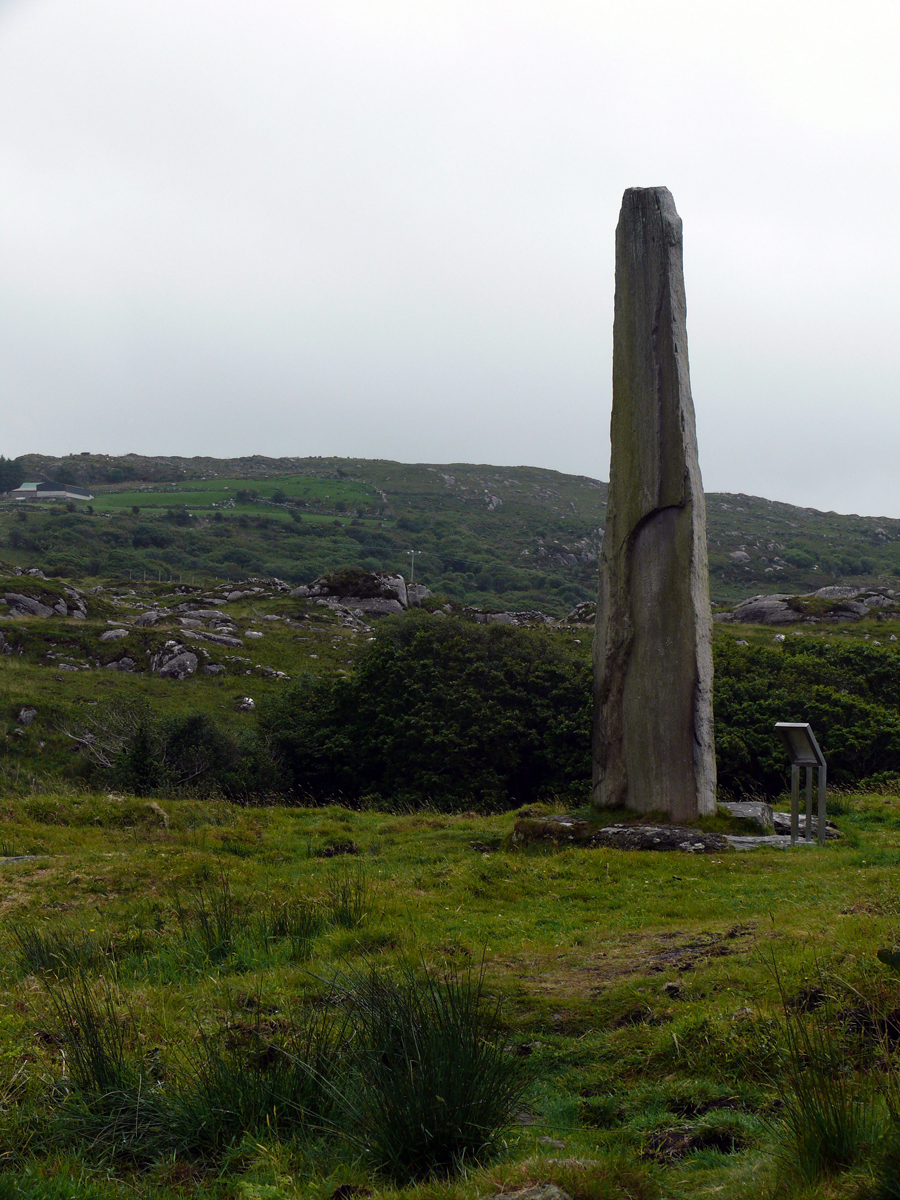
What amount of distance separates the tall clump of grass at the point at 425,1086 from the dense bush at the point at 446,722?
1272cm

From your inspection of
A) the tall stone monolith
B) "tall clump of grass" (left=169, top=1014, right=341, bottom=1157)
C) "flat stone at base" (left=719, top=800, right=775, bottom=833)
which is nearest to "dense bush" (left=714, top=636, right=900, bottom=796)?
"flat stone at base" (left=719, top=800, right=775, bottom=833)

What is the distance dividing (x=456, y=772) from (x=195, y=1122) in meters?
14.0

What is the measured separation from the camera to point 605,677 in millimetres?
13234

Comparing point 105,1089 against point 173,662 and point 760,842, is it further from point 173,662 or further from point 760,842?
point 173,662

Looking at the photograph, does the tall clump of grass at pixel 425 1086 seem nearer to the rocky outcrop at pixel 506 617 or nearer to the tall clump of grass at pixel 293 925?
the tall clump of grass at pixel 293 925

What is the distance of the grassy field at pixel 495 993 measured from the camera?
3682 mm

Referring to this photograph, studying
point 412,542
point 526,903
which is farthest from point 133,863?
point 412,542

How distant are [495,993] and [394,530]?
107 m

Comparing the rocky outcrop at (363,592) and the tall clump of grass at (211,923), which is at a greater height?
the rocky outcrop at (363,592)

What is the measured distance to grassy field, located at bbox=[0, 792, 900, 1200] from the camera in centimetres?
368

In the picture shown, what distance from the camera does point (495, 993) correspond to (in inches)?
236

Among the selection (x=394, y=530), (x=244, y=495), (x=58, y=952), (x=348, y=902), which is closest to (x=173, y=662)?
(x=348, y=902)

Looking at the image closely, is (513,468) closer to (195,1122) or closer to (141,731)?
(141,731)

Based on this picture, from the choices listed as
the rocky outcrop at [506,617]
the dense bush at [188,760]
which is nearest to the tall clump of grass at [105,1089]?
the dense bush at [188,760]
